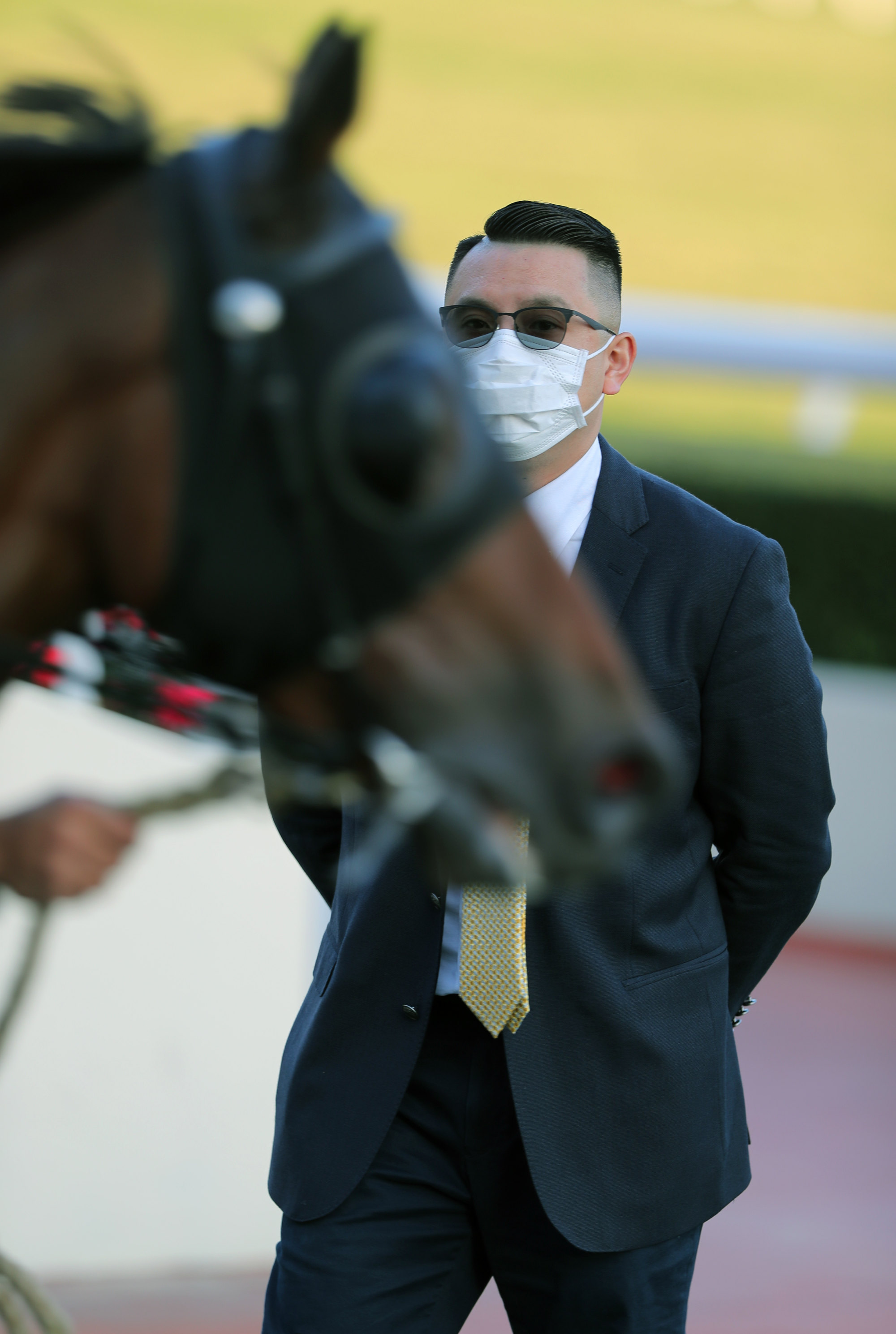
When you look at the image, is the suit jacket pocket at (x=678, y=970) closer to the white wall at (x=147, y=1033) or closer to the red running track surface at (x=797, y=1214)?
the white wall at (x=147, y=1033)

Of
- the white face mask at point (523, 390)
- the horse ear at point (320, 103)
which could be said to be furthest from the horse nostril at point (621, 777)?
the white face mask at point (523, 390)

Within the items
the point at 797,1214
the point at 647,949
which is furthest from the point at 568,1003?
the point at 797,1214

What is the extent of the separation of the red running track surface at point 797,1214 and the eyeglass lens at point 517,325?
93.7 inches

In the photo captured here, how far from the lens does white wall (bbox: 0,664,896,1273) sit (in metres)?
3.22

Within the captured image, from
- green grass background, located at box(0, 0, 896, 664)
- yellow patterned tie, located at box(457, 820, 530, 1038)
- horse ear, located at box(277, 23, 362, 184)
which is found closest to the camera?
horse ear, located at box(277, 23, 362, 184)

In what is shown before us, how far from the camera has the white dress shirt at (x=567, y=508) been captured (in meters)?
2.06

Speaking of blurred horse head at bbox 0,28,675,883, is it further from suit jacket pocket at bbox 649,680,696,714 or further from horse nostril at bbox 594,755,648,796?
suit jacket pocket at bbox 649,680,696,714

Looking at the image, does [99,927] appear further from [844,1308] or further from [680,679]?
[844,1308]

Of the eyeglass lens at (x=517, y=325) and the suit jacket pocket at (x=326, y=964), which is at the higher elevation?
the eyeglass lens at (x=517, y=325)

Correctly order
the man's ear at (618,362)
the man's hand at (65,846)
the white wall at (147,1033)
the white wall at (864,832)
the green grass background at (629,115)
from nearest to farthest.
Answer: the man's hand at (65,846)
the man's ear at (618,362)
the white wall at (147,1033)
the white wall at (864,832)
the green grass background at (629,115)

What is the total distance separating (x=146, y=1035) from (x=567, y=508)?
1844 millimetres

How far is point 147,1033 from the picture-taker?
329cm

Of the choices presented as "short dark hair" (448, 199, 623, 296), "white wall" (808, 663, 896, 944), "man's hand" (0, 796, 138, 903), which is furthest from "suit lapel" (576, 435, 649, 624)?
"white wall" (808, 663, 896, 944)

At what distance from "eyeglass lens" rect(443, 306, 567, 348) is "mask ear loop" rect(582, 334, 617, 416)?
6 cm
